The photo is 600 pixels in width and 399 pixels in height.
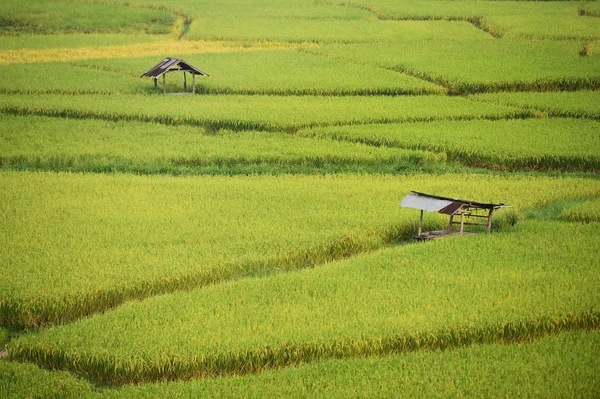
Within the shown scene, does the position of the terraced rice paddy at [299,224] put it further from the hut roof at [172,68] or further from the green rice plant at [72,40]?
the green rice plant at [72,40]

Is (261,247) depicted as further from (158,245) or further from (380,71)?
(380,71)

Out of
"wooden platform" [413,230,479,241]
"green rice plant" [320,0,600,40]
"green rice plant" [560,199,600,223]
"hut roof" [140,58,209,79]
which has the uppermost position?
"green rice plant" [320,0,600,40]

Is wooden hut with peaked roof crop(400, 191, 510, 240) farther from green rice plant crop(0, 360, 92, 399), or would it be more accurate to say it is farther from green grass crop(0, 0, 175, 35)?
green grass crop(0, 0, 175, 35)

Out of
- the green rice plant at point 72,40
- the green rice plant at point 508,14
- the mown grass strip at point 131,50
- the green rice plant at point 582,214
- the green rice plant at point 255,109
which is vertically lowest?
the green rice plant at point 582,214

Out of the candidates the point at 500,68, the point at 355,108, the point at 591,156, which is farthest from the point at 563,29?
the point at 591,156

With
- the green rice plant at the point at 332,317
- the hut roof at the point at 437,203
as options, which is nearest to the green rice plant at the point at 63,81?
the hut roof at the point at 437,203

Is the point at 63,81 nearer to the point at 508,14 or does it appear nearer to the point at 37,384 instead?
the point at 37,384

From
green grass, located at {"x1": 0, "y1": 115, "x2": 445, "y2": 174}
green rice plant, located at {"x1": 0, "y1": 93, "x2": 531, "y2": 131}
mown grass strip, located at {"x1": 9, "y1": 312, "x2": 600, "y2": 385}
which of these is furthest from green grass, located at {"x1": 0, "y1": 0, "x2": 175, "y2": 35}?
mown grass strip, located at {"x1": 9, "y1": 312, "x2": 600, "y2": 385}
